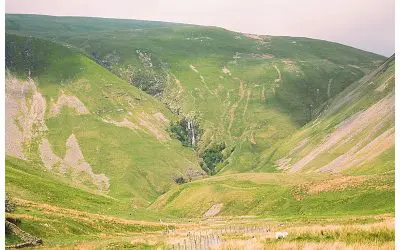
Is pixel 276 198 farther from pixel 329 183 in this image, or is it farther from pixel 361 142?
pixel 361 142

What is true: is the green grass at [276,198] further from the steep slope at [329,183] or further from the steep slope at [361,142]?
the steep slope at [361,142]

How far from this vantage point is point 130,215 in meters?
91.6

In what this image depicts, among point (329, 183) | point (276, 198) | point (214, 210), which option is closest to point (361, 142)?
point (276, 198)

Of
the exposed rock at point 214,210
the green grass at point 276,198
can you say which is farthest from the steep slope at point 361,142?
the exposed rock at point 214,210

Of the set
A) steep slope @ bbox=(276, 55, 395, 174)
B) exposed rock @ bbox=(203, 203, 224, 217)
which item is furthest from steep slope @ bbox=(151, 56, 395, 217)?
exposed rock @ bbox=(203, 203, 224, 217)

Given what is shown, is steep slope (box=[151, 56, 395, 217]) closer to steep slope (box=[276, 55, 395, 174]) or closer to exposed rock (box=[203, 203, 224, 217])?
steep slope (box=[276, 55, 395, 174])

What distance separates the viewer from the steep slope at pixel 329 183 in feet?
290

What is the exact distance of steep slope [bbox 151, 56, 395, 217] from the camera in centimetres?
8850

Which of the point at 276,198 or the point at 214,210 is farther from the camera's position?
the point at 214,210

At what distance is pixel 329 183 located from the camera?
102m

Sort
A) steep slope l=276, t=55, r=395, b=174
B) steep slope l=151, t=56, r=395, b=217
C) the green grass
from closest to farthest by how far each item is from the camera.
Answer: the green grass
steep slope l=151, t=56, r=395, b=217
steep slope l=276, t=55, r=395, b=174

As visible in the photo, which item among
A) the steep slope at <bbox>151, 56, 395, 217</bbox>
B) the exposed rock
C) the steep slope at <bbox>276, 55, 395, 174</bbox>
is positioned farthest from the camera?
the steep slope at <bbox>276, 55, 395, 174</bbox>
